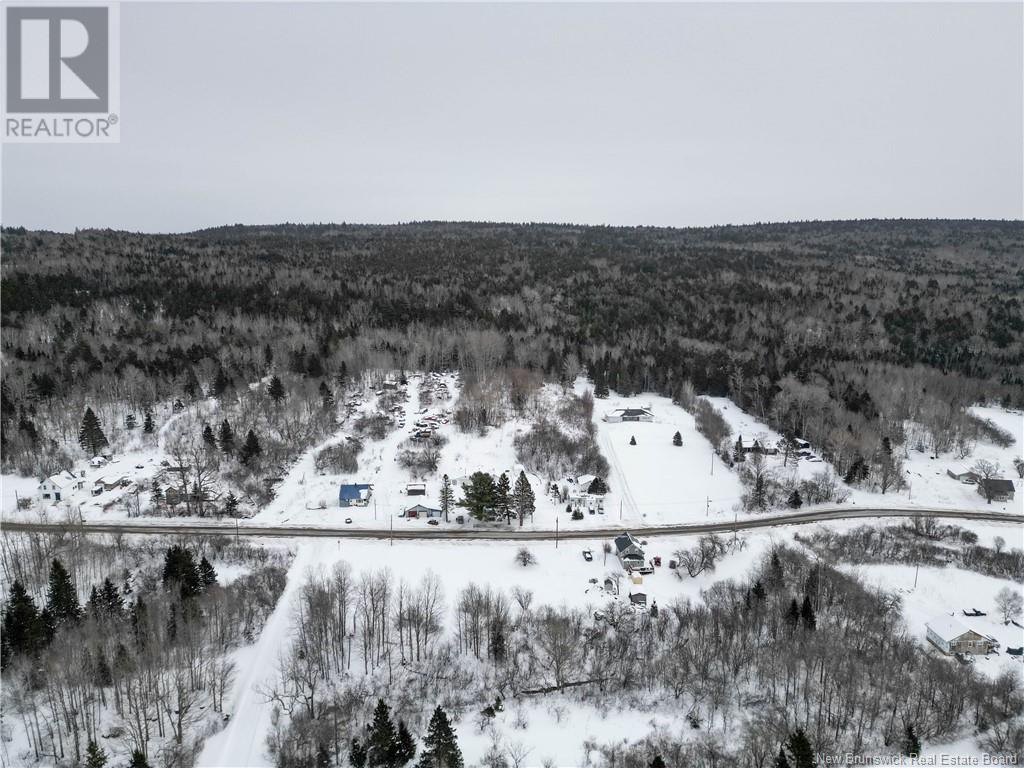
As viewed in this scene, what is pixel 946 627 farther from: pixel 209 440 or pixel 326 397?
pixel 326 397

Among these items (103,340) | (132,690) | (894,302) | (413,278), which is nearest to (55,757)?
(132,690)

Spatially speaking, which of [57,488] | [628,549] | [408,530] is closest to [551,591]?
[628,549]

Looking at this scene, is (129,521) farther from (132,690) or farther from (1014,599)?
(1014,599)

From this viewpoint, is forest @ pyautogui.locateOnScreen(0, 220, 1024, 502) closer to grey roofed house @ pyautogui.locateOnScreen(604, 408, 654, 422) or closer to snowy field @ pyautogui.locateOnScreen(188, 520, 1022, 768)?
grey roofed house @ pyautogui.locateOnScreen(604, 408, 654, 422)

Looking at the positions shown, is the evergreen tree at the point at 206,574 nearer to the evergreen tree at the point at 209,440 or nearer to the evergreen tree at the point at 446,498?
the evergreen tree at the point at 446,498

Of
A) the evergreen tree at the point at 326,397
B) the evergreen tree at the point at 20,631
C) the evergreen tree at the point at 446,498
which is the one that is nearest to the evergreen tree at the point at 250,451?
the evergreen tree at the point at 326,397

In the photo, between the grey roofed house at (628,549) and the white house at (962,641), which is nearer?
the white house at (962,641)

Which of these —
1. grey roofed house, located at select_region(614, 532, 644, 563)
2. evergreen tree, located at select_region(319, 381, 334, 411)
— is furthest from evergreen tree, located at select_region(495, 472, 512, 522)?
evergreen tree, located at select_region(319, 381, 334, 411)
